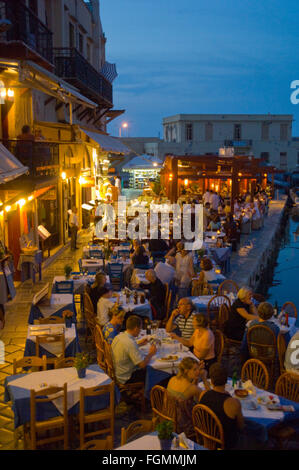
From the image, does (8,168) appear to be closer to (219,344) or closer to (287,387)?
(219,344)

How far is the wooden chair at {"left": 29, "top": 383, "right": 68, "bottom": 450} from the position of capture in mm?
5113

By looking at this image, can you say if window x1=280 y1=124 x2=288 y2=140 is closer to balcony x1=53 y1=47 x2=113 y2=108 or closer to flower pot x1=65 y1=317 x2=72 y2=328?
balcony x1=53 y1=47 x2=113 y2=108

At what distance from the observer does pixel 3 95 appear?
1208cm

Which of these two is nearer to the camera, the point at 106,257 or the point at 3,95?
the point at 3,95

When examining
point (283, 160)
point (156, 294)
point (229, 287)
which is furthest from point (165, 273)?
point (283, 160)

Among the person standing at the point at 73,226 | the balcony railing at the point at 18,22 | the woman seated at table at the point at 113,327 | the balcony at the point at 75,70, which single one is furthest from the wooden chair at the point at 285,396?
the balcony at the point at 75,70

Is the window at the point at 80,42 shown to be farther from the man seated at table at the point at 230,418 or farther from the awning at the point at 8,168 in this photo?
the man seated at table at the point at 230,418

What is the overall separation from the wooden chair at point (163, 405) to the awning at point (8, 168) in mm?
4155

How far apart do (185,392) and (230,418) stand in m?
0.61

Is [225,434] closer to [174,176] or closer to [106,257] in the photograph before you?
[106,257]

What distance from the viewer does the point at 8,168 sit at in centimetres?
895

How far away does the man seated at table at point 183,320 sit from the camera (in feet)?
24.3
